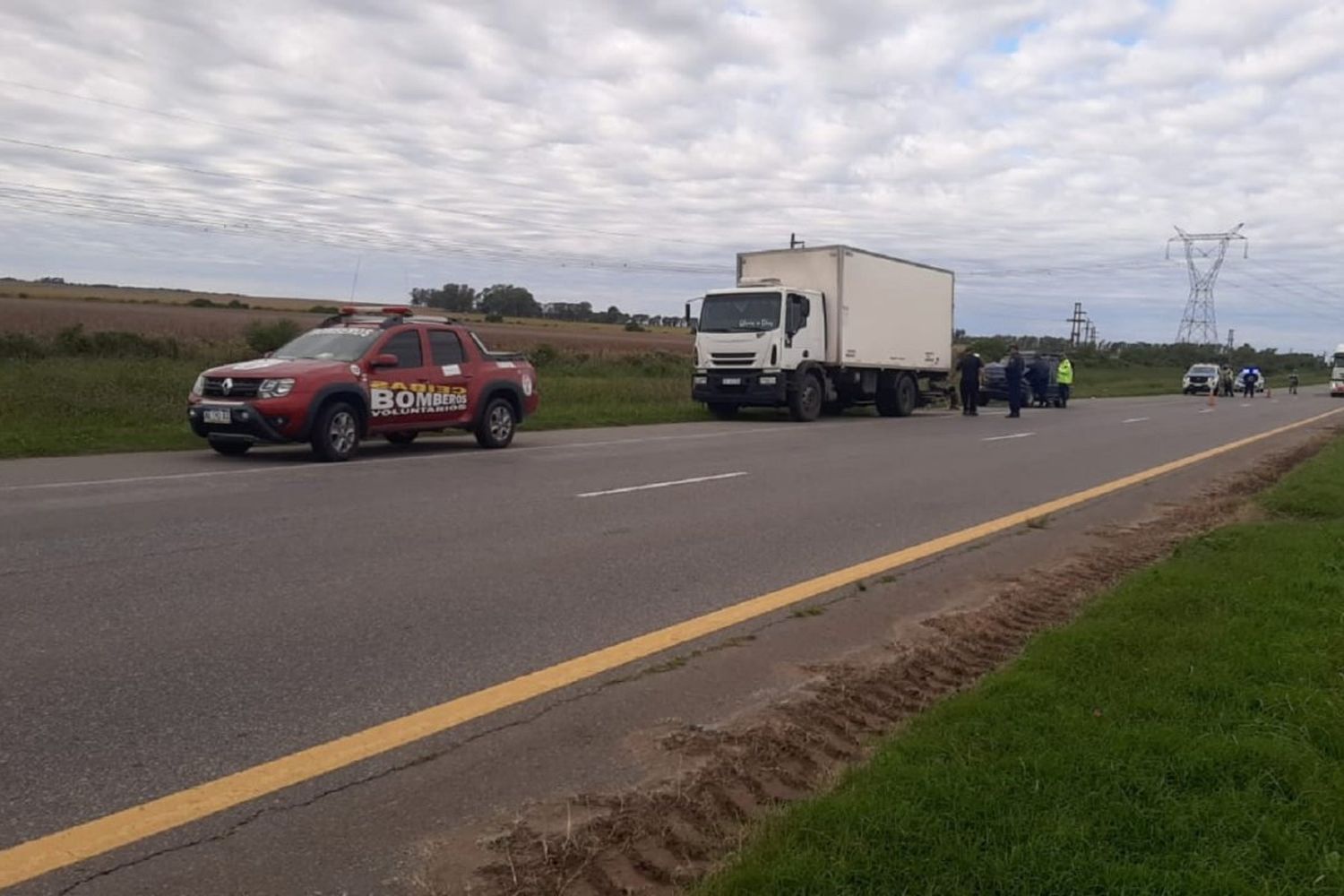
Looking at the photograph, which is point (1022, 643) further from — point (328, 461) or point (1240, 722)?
point (328, 461)

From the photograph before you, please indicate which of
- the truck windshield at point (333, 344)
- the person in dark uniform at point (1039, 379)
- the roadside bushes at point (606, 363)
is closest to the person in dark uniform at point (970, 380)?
the person in dark uniform at point (1039, 379)

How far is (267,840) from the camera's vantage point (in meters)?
3.62

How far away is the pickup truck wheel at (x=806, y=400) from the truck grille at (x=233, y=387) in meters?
12.8

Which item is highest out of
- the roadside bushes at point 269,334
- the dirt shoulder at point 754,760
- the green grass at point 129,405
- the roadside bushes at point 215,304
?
the roadside bushes at point 215,304

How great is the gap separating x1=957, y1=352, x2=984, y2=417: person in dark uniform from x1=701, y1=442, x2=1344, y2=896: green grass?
2371 centimetres

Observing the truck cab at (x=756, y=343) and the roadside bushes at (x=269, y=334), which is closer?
the truck cab at (x=756, y=343)

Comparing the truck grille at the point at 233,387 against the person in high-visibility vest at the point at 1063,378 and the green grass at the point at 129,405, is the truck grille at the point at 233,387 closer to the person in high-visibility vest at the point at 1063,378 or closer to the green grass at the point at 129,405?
the green grass at the point at 129,405

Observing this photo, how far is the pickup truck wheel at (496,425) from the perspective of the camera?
16125mm

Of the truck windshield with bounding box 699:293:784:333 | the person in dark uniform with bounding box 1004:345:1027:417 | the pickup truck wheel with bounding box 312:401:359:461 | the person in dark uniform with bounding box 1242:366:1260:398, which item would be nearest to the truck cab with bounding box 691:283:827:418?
the truck windshield with bounding box 699:293:784:333

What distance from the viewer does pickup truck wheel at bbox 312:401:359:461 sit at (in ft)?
44.7

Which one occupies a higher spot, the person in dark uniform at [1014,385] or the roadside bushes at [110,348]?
the roadside bushes at [110,348]

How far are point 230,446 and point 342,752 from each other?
35.6 ft

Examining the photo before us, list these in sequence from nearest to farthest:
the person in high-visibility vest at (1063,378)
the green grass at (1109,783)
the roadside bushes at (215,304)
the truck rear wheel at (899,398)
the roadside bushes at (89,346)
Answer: the green grass at (1109,783) < the truck rear wheel at (899,398) < the roadside bushes at (89,346) < the person in high-visibility vest at (1063,378) < the roadside bushes at (215,304)

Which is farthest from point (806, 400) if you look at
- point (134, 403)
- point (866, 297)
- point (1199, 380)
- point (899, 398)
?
point (1199, 380)
